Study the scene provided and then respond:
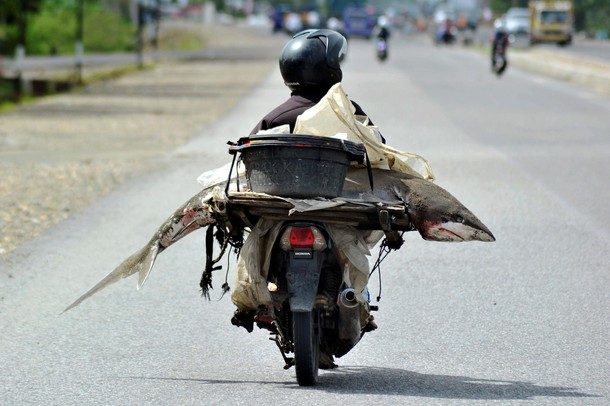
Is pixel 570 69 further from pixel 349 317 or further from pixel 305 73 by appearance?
pixel 349 317

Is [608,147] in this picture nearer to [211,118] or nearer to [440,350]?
[211,118]

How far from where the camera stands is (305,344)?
247 inches

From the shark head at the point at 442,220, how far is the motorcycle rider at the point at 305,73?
57 centimetres

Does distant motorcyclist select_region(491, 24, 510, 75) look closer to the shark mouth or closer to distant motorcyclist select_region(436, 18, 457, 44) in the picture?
the shark mouth

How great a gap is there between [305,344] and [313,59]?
1.48 m

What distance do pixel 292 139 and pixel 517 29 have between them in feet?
275

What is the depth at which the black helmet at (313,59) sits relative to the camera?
687 cm

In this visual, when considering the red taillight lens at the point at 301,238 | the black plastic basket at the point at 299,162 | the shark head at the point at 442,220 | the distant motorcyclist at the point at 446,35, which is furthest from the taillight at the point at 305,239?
the distant motorcyclist at the point at 446,35

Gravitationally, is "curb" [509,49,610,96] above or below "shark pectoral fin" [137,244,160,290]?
below

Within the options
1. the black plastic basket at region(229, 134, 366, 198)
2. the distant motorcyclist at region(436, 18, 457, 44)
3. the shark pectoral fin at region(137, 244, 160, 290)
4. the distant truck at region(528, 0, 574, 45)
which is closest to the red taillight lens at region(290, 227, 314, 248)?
the black plastic basket at region(229, 134, 366, 198)

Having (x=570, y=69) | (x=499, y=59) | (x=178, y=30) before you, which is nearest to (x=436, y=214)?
(x=570, y=69)

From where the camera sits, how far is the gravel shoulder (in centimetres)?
1404

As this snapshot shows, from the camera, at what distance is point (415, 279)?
393 inches

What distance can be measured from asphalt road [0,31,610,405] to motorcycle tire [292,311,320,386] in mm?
107
